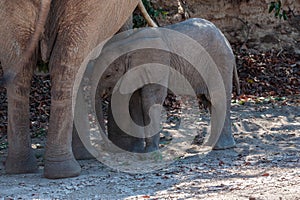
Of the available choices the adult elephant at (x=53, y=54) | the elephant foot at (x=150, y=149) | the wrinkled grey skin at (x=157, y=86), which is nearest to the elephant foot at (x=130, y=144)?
the wrinkled grey skin at (x=157, y=86)

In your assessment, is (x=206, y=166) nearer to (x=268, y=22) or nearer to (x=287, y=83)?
(x=287, y=83)

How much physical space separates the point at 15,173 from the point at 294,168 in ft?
7.87

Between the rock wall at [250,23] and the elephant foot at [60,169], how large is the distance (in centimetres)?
721

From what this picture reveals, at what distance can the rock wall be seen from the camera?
42.6 ft

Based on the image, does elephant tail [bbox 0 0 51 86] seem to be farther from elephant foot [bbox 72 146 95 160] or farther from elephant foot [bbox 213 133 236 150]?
elephant foot [bbox 213 133 236 150]

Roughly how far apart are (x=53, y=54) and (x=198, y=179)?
5.21ft

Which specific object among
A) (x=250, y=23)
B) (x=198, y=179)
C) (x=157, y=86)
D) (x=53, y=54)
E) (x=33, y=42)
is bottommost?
(x=198, y=179)

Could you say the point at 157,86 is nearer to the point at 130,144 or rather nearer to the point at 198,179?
the point at 130,144

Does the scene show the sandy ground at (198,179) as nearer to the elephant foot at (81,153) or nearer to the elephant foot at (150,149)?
the elephant foot at (81,153)

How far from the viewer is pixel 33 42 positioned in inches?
232

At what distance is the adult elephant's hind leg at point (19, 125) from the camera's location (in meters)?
6.16

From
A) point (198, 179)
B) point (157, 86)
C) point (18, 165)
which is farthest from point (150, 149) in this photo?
point (18, 165)

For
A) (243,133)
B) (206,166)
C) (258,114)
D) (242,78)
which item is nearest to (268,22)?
(242,78)

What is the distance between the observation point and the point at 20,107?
6.18 m
